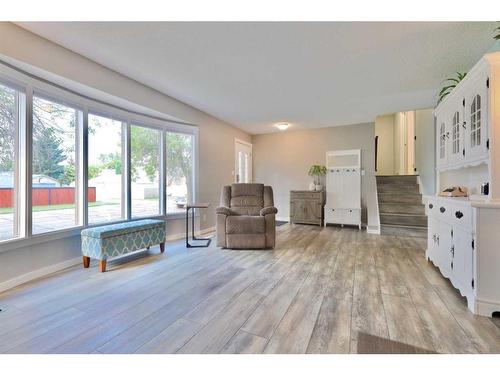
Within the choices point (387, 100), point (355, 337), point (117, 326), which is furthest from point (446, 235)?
point (117, 326)

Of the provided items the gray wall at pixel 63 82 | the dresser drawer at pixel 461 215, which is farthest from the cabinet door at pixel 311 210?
the dresser drawer at pixel 461 215

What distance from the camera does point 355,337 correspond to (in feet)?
4.77

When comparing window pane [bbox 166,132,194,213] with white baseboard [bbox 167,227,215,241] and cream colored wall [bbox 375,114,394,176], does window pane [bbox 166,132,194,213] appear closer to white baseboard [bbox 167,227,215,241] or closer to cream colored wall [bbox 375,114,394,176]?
white baseboard [bbox 167,227,215,241]

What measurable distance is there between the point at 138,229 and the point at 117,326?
1.59 meters

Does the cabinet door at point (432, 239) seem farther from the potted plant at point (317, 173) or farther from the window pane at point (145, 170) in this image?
the window pane at point (145, 170)

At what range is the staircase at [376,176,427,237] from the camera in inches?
173

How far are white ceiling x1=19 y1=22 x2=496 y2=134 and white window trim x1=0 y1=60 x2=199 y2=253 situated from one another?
0.52 m

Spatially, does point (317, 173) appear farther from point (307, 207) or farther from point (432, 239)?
point (432, 239)

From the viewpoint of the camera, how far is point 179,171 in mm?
4414

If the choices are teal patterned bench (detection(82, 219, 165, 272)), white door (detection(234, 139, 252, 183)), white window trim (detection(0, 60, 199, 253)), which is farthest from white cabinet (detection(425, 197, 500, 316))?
white door (detection(234, 139, 252, 183))

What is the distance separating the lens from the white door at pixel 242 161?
5911 mm

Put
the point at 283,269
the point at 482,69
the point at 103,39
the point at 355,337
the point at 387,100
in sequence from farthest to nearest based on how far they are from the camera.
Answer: the point at 387,100 → the point at 283,269 → the point at 103,39 → the point at 482,69 → the point at 355,337

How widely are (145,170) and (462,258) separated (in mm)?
4204

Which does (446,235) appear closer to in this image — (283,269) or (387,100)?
(283,269)
